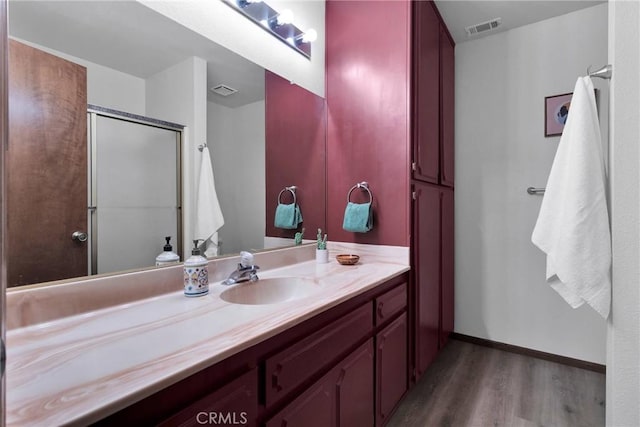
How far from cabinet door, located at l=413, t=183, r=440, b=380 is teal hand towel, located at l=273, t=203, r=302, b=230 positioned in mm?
672

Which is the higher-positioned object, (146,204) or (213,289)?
(146,204)

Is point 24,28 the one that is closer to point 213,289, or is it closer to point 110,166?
point 110,166

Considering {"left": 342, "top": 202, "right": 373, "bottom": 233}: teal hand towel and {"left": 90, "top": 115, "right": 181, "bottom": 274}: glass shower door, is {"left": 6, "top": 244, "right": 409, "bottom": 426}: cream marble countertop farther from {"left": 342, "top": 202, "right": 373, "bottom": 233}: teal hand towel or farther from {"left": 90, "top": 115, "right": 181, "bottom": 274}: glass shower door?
{"left": 342, "top": 202, "right": 373, "bottom": 233}: teal hand towel

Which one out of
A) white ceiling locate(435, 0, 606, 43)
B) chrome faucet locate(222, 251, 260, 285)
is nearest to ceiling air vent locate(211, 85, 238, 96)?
chrome faucet locate(222, 251, 260, 285)

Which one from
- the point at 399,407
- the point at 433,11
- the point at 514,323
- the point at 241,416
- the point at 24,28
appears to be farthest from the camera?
the point at 514,323

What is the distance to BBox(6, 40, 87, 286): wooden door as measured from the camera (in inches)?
31.0

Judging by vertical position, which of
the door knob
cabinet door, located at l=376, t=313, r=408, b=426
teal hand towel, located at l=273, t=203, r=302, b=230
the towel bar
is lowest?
cabinet door, located at l=376, t=313, r=408, b=426

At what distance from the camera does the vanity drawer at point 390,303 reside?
1.36 meters

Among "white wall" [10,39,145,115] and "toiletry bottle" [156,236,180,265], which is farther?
"toiletry bottle" [156,236,180,265]

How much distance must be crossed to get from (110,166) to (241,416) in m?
0.84

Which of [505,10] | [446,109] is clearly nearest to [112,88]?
[446,109]

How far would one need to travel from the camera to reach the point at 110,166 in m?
0.99

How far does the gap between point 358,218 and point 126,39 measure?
128cm

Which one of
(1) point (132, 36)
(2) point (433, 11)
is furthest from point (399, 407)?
(2) point (433, 11)
